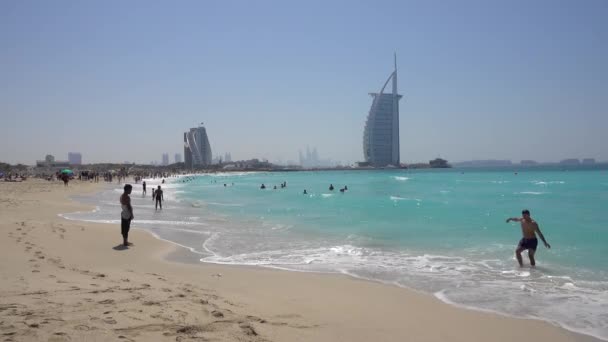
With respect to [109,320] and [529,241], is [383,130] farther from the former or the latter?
[109,320]

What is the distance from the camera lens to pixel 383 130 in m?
162

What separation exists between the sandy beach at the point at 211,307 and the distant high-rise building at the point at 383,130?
5968 inches

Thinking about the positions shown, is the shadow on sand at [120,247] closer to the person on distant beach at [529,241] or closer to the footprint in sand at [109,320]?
the footprint in sand at [109,320]

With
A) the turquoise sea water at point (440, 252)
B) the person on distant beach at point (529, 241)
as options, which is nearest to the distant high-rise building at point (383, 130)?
the turquoise sea water at point (440, 252)

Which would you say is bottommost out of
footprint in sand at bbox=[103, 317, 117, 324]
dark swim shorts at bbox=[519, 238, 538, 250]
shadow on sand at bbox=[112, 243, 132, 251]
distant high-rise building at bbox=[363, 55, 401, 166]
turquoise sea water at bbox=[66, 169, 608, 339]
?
turquoise sea water at bbox=[66, 169, 608, 339]

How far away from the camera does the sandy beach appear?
3.91 metres

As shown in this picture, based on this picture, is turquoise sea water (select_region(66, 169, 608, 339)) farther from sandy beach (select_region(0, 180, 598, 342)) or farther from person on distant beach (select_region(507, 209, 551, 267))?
sandy beach (select_region(0, 180, 598, 342))

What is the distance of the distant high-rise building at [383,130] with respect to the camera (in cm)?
15512

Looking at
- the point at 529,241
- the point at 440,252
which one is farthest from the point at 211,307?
the point at 440,252

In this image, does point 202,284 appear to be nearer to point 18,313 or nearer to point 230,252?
point 18,313

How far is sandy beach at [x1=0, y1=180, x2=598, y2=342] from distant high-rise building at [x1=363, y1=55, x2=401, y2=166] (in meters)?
152

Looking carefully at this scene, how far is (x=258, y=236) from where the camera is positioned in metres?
12.9

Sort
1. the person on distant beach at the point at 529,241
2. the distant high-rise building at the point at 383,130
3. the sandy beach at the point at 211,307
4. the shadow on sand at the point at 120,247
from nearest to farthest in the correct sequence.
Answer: the sandy beach at the point at 211,307 < the person on distant beach at the point at 529,241 < the shadow on sand at the point at 120,247 < the distant high-rise building at the point at 383,130

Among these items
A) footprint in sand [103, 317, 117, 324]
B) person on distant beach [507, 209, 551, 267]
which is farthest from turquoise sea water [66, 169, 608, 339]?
footprint in sand [103, 317, 117, 324]
